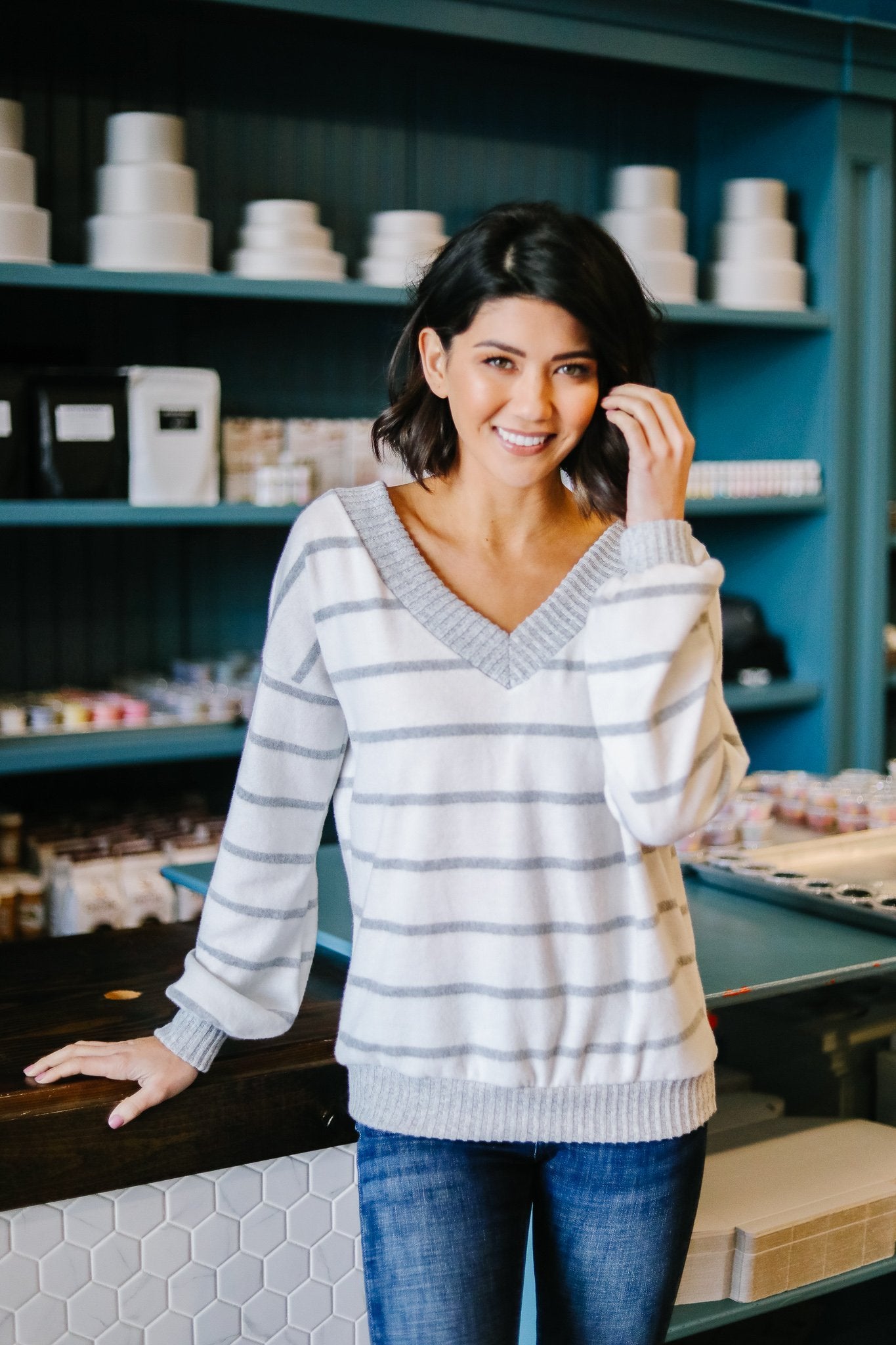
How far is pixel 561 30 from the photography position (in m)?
3.24

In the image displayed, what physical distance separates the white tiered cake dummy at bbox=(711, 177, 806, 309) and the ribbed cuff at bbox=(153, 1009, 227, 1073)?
2794mm

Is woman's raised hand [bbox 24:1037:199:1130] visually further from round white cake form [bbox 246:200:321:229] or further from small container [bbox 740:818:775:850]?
round white cake form [bbox 246:200:321:229]

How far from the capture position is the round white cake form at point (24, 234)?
2.77 metres

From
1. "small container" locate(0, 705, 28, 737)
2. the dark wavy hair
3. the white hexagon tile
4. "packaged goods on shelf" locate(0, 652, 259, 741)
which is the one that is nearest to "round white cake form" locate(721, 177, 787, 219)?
"packaged goods on shelf" locate(0, 652, 259, 741)

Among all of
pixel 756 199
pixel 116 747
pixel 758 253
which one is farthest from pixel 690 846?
pixel 756 199

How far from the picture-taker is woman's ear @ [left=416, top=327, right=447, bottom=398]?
127 centimetres

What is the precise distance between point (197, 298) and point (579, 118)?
1236mm

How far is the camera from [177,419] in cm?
294

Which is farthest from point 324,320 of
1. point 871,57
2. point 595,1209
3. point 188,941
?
point 595,1209

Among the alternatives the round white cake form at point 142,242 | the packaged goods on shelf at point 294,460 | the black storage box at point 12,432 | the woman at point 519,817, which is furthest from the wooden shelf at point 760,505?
the woman at point 519,817

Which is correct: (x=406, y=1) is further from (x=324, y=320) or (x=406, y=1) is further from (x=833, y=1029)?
(x=833, y=1029)

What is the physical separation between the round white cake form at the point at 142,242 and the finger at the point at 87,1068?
6.40ft

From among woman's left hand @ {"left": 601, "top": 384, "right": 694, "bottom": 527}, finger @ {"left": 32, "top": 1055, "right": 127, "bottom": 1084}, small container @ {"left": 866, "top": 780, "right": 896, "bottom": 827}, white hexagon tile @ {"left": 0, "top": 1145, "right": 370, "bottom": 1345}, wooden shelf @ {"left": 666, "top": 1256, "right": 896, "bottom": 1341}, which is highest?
woman's left hand @ {"left": 601, "top": 384, "right": 694, "bottom": 527}

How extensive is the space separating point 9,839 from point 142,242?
4.08 ft
